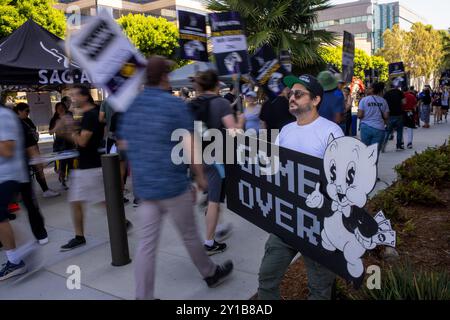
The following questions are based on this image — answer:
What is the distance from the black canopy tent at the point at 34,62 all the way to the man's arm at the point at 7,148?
4.08m

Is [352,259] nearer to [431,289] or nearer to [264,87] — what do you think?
[431,289]

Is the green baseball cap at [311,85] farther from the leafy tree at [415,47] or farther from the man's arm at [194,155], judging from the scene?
the leafy tree at [415,47]

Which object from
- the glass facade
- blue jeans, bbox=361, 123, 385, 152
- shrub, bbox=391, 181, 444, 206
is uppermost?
the glass facade

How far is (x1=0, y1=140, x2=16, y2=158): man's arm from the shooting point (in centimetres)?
341

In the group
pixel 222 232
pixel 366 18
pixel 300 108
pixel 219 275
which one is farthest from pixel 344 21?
pixel 300 108

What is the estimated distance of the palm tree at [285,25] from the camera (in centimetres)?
1355

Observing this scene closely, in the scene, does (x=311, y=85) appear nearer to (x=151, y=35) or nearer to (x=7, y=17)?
(x=7, y=17)

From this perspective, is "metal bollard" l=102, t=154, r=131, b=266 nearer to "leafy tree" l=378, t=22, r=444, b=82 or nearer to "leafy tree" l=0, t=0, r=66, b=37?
"leafy tree" l=0, t=0, r=66, b=37

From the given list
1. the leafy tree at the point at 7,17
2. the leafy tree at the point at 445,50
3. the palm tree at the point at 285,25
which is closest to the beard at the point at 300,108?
the palm tree at the point at 285,25

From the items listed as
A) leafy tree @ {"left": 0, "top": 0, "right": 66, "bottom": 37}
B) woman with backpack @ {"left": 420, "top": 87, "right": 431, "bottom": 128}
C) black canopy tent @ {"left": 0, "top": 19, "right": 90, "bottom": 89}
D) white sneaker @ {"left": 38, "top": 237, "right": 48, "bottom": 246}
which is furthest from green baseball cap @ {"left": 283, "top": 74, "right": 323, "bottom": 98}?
leafy tree @ {"left": 0, "top": 0, "right": 66, "bottom": 37}

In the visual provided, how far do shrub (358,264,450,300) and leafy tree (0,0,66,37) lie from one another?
67.1 feet

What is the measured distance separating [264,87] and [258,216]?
328 centimetres

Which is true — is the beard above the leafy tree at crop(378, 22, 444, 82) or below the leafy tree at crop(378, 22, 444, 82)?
below
